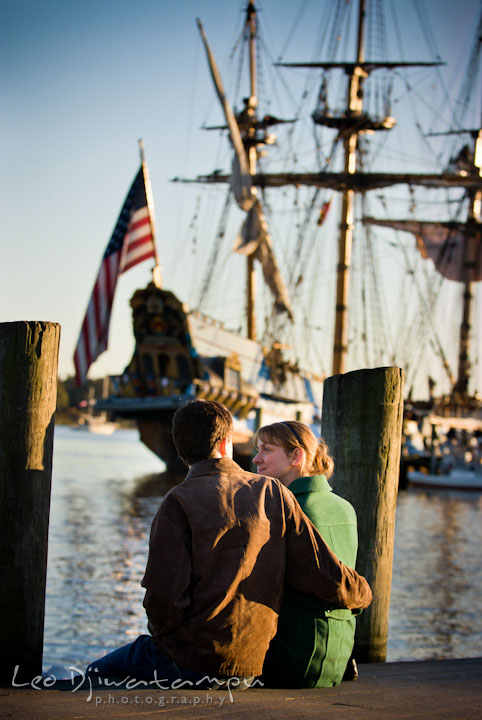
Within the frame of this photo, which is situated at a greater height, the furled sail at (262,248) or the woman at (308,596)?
the furled sail at (262,248)

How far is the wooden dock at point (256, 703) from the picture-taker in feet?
11.6

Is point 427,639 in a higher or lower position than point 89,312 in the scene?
lower

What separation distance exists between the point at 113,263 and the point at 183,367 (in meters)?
18.2

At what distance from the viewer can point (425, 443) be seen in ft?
171

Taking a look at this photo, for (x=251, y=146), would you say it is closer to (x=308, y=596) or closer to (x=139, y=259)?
(x=139, y=259)

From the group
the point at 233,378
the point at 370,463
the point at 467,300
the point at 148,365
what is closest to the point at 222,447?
the point at 370,463

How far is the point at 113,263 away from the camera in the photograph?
22891mm

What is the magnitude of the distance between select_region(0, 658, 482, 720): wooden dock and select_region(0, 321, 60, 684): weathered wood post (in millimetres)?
357

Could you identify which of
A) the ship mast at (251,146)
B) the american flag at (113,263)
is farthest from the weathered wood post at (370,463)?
the ship mast at (251,146)

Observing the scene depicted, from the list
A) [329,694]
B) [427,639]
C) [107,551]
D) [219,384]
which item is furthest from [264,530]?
[219,384]

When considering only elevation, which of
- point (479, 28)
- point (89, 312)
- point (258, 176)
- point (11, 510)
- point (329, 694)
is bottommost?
point (329, 694)

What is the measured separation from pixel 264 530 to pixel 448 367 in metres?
53.9

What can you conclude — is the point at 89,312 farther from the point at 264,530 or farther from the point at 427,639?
the point at 264,530

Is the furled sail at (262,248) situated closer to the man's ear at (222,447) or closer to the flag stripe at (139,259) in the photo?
the flag stripe at (139,259)
